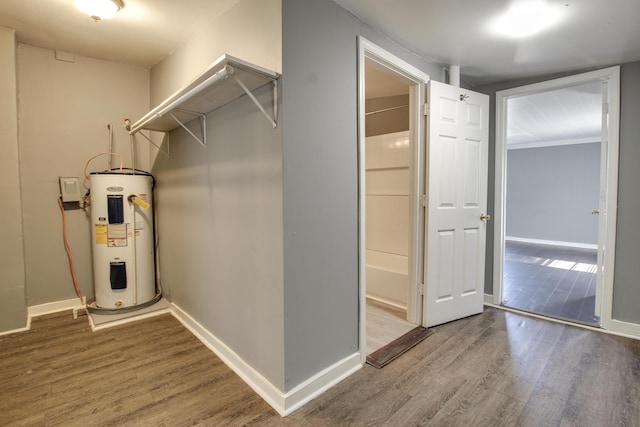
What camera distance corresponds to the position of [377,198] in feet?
12.3

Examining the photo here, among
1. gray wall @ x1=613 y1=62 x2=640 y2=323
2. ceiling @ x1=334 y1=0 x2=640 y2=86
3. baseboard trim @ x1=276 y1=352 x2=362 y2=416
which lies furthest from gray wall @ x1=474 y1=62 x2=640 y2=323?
baseboard trim @ x1=276 y1=352 x2=362 y2=416

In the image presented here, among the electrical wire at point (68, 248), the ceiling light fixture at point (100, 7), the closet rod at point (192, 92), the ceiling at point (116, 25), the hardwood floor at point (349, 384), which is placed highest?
the ceiling at point (116, 25)

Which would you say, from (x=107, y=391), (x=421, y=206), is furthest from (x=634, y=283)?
(x=107, y=391)

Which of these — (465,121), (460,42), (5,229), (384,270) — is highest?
(460,42)

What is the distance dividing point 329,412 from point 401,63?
2380mm

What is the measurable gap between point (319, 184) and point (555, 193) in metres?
7.35

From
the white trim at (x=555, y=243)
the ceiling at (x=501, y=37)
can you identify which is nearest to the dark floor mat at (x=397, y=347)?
the ceiling at (x=501, y=37)

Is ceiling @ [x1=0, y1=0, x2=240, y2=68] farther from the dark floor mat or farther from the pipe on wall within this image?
the dark floor mat

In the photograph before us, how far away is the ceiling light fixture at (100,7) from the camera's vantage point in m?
1.88

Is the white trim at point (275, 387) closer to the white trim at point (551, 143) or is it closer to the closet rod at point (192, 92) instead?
the closet rod at point (192, 92)

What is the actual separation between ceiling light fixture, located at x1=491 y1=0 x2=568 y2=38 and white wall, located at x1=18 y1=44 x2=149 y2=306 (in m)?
3.24

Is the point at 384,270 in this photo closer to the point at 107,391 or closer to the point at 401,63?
the point at 401,63

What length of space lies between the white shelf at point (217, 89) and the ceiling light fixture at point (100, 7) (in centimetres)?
64

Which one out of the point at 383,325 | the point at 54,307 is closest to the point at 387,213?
the point at 383,325
